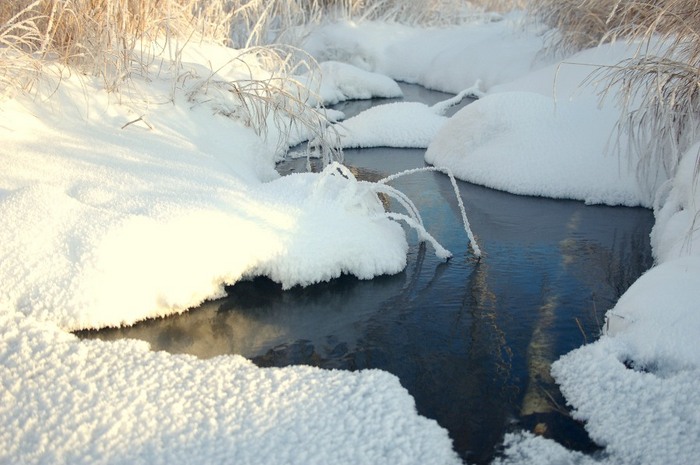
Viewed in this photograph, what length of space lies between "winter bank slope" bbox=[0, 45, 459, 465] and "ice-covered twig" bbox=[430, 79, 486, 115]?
5.98 ft

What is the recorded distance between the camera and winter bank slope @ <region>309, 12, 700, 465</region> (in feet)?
5.90

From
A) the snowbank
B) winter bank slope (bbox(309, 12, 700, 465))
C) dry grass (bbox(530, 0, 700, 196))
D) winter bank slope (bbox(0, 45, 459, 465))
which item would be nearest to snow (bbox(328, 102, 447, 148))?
winter bank slope (bbox(309, 12, 700, 465))

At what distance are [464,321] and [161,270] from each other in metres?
0.96

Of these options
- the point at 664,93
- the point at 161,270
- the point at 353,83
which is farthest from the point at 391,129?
the point at 161,270

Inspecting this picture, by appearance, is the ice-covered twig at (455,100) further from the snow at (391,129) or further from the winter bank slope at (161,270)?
the winter bank slope at (161,270)

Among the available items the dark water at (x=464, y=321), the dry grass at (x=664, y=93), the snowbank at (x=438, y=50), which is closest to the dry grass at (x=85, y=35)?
the dark water at (x=464, y=321)

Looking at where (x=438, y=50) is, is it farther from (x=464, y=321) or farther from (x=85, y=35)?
(x=464, y=321)

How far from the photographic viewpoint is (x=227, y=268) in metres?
2.55

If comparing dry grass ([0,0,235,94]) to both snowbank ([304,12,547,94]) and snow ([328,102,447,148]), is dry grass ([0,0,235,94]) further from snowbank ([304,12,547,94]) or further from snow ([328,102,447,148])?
snowbank ([304,12,547,94])

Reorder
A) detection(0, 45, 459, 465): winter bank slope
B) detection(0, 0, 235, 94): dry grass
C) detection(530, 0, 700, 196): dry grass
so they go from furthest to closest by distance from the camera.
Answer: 1. detection(0, 0, 235, 94): dry grass
2. detection(530, 0, 700, 196): dry grass
3. detection(0, 45, 459, 465): winter bank slope

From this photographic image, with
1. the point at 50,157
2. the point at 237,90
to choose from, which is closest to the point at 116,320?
the point at 50,157

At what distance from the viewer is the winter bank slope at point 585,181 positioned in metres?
1.80

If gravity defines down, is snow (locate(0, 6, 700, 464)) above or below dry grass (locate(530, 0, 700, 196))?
below

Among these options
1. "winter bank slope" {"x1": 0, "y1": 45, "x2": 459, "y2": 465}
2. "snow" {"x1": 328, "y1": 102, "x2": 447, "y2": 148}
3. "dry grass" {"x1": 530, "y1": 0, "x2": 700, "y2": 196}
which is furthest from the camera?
"snow" {"x1": 328, "y1": 102, "x2": 447, "y2": 148}
